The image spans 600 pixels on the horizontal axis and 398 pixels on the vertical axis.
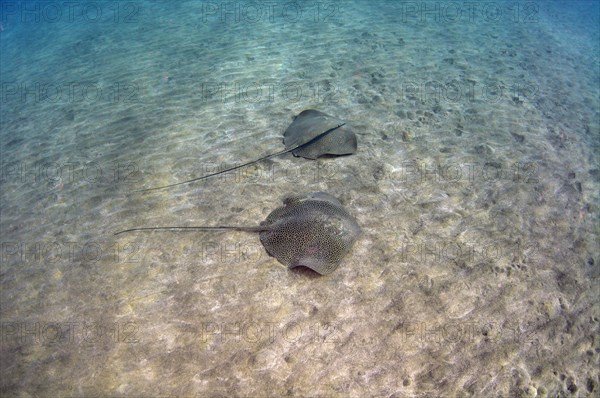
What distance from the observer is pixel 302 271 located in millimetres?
4730

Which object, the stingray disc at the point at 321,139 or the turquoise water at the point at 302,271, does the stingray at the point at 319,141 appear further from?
the turquoise water at the point at 302,271

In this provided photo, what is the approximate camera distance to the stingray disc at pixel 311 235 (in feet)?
15.1

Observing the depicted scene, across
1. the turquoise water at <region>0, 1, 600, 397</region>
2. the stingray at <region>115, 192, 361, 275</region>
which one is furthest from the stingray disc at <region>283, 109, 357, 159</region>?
the stingray at <region>115, 192, 361, 275</region>

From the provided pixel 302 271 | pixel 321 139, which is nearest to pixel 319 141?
pixel 321 139

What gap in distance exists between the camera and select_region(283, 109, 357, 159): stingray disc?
6.55 metres

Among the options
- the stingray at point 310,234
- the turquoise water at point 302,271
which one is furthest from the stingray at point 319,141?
the stingray at point 310,234

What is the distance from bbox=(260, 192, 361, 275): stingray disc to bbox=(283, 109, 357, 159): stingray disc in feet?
5.47

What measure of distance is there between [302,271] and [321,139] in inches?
115

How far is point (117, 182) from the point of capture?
6598 millimetres

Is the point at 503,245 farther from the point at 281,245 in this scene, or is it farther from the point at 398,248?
the point at 281,245

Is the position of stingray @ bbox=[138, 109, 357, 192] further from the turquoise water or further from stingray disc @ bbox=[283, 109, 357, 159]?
the turquoise water

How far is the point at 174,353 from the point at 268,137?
4828mm

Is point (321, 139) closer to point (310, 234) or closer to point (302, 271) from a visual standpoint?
point (310, 234)

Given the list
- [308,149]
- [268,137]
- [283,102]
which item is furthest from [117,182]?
[283,102]
